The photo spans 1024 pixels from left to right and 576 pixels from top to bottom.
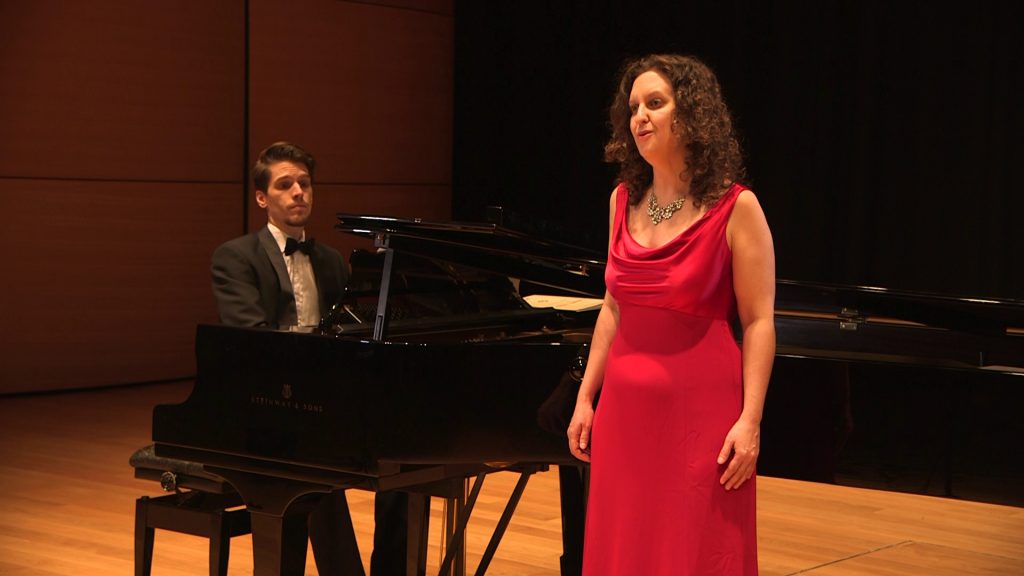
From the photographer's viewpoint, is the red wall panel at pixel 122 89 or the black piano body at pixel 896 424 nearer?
the black piano body at pixel 896 424

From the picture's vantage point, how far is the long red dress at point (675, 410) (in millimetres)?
2119

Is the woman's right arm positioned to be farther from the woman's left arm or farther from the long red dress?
the woman's left arm

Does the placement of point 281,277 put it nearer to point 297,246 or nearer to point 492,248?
point 297,246

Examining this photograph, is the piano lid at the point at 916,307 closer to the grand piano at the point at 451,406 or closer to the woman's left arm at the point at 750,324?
the grand piano at the point at 451,406

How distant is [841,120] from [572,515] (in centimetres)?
443

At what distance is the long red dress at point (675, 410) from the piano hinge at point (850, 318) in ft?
4.35

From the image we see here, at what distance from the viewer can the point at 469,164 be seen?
9133 mm

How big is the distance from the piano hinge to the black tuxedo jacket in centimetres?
132

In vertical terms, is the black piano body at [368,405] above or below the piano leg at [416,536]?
above

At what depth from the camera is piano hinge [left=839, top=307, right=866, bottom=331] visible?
3.42m

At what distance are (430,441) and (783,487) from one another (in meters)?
2.95

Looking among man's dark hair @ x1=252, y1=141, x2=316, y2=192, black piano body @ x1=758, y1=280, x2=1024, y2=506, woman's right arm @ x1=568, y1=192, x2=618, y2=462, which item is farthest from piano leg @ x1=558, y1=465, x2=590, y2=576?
woman's right arm @ x1=568, y1=192, x2=618, y2=462

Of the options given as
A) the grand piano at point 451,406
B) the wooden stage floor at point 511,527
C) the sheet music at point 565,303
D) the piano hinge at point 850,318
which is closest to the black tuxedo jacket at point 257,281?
the grand piano at point 451,406

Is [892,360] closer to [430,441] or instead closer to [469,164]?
[430,441]
